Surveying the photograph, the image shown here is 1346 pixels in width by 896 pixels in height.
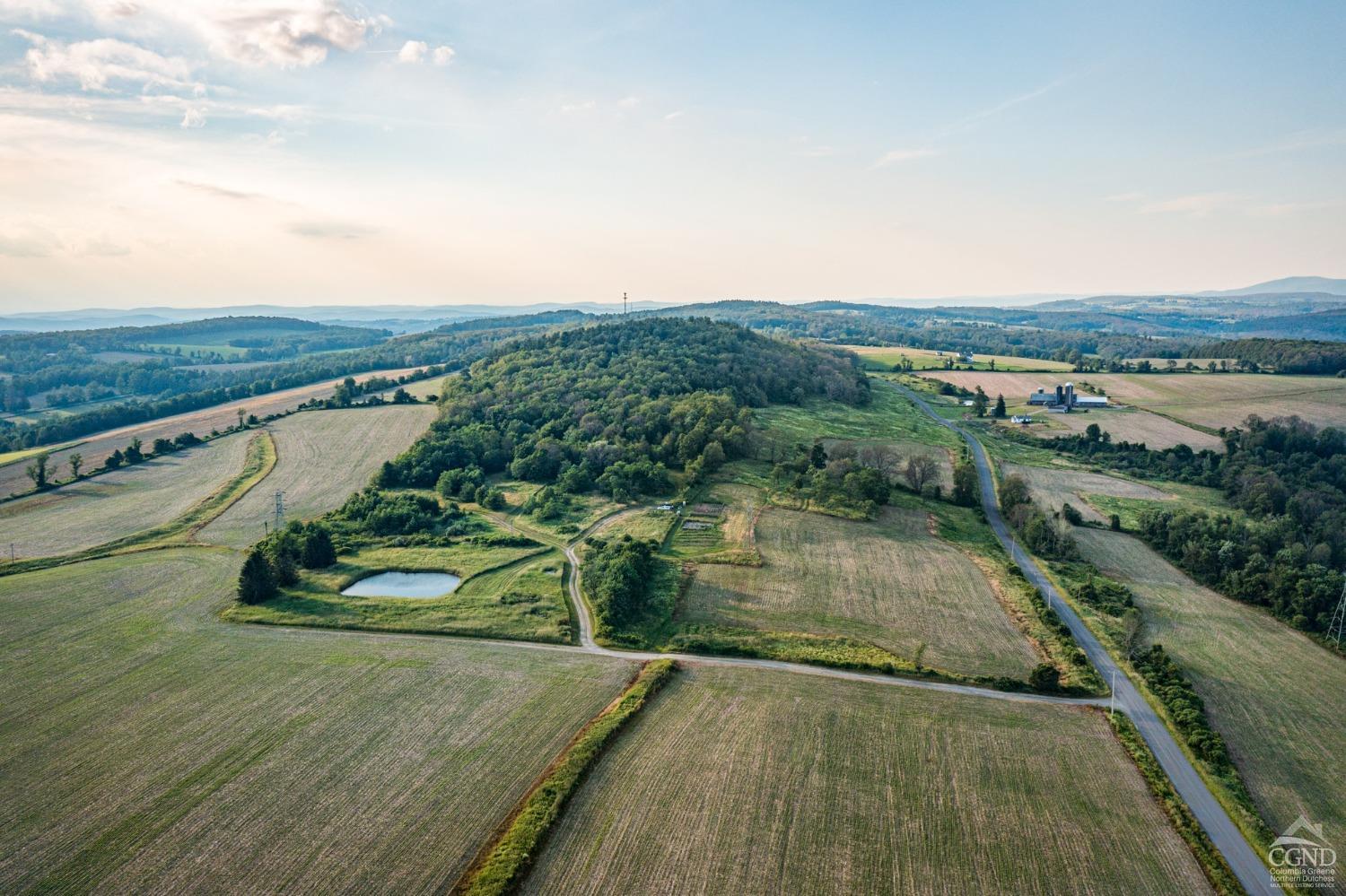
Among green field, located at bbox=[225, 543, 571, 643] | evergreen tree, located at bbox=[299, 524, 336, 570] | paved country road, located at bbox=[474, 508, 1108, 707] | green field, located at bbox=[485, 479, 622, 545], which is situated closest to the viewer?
paved country road, located at bbox=[474, 508, 1108, 707]

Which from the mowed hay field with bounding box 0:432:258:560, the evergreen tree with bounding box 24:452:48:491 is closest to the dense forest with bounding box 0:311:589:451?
the mowed hay field with bounding box 0:432:258:560

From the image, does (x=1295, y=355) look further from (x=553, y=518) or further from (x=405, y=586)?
(x=405, y=586)

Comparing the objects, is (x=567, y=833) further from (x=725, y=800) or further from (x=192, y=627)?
(x=192, y=627)

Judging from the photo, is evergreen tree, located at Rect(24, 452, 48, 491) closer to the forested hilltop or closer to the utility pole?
the forested hilltop

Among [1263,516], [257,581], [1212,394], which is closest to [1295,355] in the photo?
[1212,394]

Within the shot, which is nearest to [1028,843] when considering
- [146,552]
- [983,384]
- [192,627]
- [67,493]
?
[192,627]

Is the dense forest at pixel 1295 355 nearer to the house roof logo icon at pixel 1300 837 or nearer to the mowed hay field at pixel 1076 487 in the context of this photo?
the mowed hay field at pixel 1076 487
